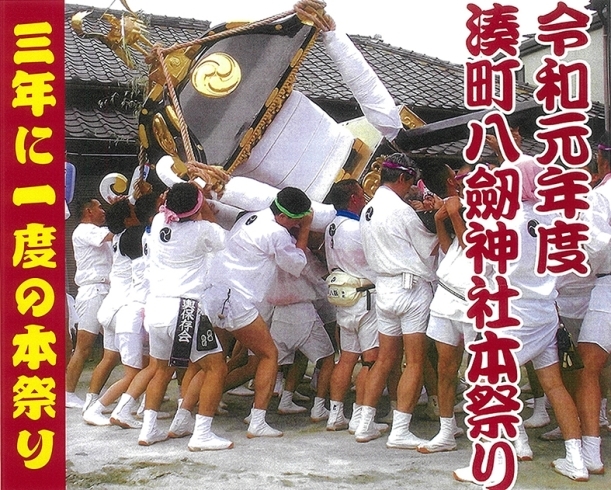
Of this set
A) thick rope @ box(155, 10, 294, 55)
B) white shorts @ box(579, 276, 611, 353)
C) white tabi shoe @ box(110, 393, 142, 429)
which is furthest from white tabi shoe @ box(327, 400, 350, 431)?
thick rope @ box(155, 10, 294, 55)

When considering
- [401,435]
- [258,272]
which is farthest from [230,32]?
[401,435]

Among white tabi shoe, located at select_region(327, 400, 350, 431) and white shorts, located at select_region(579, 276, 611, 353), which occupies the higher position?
white shorts, located at select_region(579, 276, 611, 353)

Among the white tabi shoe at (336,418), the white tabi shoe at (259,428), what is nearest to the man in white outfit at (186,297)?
the white tabi shoe at (259,428)

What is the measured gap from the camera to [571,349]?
3.07 m

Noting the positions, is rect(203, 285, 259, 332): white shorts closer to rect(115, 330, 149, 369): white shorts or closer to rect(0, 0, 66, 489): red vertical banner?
rect(115, 330, 149, 369): white shorts

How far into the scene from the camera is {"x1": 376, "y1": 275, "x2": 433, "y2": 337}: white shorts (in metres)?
3.52

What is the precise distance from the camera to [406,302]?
3.51 meters

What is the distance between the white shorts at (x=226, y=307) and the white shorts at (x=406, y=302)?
732 mm

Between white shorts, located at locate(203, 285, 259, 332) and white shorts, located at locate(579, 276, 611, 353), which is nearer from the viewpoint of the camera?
white shorts, located at locate(579, 276, 611, 353)

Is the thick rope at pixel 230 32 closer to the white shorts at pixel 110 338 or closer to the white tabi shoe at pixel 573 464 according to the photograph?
the white shorts at pixel 110 338

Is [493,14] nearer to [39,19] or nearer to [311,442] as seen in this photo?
[39,19]

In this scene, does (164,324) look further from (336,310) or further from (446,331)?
(446,331)

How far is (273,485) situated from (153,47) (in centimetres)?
236

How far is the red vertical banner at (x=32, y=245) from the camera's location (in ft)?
9.71
